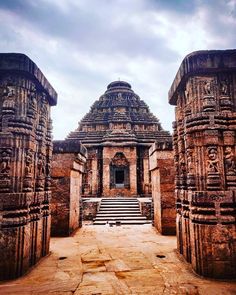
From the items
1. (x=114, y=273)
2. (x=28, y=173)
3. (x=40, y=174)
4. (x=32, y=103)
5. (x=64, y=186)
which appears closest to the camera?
(x=114, y=273)

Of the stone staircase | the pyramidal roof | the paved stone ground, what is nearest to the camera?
the paved stone ground

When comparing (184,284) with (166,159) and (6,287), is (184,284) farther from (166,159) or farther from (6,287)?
(166,159)

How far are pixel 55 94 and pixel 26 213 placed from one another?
3315 millimetres

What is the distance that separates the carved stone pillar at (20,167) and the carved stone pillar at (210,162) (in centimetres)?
323

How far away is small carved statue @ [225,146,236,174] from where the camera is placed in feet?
14.3

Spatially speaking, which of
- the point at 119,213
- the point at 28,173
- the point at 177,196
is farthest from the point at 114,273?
the point at 119,213

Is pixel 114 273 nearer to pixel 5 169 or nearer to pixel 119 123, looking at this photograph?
pixel 5 169

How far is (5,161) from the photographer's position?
442 cm

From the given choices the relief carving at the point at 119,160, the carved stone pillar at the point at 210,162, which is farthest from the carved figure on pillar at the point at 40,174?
the relief carving at the point at 119,160

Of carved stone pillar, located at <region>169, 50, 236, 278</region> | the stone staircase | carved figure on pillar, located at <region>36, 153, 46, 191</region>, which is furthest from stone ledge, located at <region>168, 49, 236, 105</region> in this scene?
the stone staircase

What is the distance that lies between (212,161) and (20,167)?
146 inches

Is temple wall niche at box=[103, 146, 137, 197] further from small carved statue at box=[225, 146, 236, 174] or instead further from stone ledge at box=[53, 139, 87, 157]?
small carved statue at box=[225, 146, 236, 174]

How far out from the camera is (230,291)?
354 centimetres

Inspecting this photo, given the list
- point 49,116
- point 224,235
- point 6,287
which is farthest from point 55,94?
point 224,235
